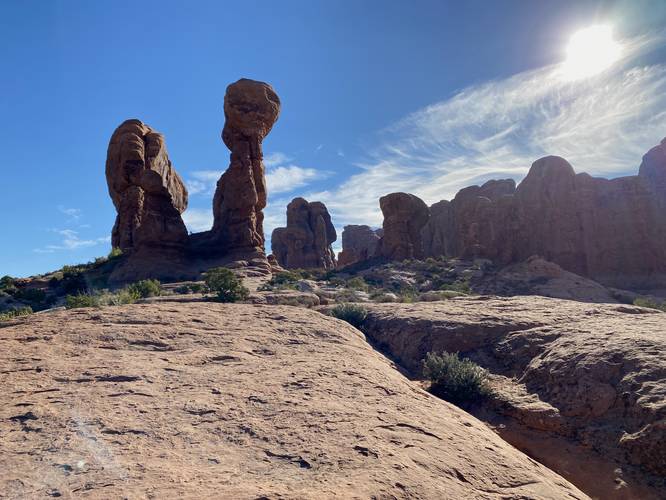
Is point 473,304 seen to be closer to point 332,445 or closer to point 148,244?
point 332,445

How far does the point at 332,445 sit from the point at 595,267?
140ft

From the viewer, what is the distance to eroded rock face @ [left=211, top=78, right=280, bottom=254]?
32562 mm

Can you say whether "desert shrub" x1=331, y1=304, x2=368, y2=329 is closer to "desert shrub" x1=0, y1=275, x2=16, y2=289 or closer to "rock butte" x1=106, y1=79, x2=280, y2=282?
"rock butte" x1=106, y1=79, x2=280, y2=282

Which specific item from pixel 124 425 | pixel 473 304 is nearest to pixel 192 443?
pixel 124 425

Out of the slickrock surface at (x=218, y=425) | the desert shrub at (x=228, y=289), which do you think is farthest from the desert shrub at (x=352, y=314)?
the desert shrub at (x=228, y=289)

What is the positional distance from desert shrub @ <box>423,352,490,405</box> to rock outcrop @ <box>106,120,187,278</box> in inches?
894

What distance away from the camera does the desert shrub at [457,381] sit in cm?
837

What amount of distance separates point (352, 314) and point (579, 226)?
35.8m

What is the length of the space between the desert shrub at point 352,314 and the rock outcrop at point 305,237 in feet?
162

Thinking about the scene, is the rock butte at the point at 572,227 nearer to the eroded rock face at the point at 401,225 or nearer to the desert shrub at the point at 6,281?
the eroded rock face at the point at 401,225

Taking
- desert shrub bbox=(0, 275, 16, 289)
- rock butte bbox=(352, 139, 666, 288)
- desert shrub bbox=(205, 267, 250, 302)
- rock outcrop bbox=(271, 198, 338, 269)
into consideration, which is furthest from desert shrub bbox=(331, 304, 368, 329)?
rock outcrop bbox=(271, 198, 338, 269)

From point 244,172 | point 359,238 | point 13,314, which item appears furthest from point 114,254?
point 359,238

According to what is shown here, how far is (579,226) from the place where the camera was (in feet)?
136

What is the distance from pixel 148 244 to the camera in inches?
1146
